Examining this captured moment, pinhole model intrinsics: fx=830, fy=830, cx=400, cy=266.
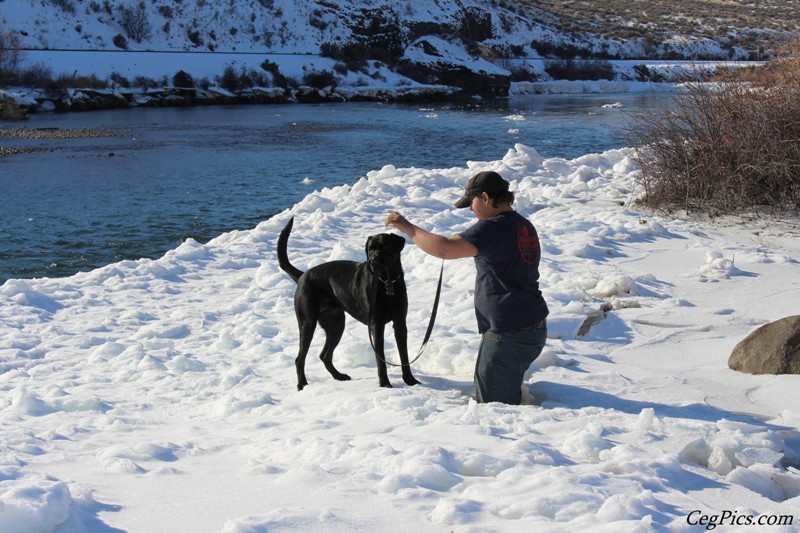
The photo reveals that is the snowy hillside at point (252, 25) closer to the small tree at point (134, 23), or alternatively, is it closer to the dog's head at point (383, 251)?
the small tree at point (134, 23)

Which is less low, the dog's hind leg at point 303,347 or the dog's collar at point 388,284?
the dog's collar at point 388,284

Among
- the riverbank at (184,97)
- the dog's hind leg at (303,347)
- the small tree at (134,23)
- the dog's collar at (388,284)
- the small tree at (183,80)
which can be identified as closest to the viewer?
the dog's collar at (388,284)

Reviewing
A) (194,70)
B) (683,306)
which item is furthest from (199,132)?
(683,306)

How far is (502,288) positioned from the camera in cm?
497

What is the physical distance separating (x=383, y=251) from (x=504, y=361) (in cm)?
101

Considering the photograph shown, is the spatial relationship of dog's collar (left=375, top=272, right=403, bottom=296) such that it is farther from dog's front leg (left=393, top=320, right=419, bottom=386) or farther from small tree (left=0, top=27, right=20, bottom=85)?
small tree (left=0, top=27, right=20, bottom=85)

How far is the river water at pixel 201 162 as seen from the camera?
15.3 meters

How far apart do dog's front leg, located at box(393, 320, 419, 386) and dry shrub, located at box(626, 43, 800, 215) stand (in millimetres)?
7305

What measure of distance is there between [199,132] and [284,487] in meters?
32.9

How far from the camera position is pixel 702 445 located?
4172 mm

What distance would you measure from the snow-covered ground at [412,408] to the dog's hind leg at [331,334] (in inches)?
6.8

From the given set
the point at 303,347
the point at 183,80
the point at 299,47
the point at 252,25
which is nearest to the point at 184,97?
the point at 183,80

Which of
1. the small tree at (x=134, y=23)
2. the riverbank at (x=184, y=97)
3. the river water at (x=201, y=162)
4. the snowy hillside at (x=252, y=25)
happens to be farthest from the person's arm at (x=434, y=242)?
the small tree at (x=134, y=23)

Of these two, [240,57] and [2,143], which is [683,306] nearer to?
[2,143]
